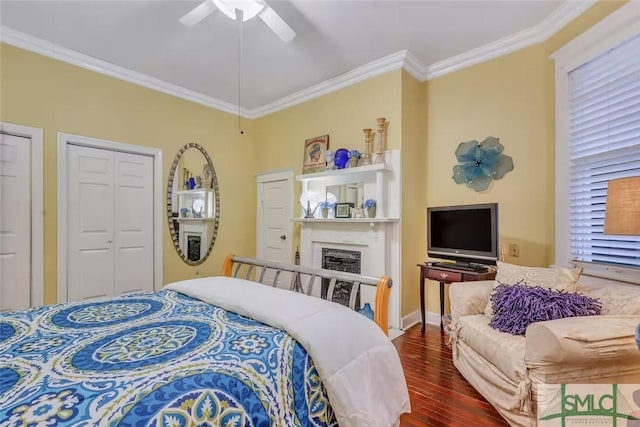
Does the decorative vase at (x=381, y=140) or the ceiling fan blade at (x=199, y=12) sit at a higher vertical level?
the ceiling fan blade at (x=199, y=12)

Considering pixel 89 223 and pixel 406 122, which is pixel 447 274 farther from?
pixel 89 223

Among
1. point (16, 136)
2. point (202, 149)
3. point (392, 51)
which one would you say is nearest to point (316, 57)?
point (392, 51)

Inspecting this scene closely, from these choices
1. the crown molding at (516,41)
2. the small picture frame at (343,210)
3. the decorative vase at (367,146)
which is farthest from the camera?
the small picture frame at (343,210)

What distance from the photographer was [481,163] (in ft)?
10.3

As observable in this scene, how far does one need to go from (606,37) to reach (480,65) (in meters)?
1.08

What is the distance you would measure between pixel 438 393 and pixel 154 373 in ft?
5.94

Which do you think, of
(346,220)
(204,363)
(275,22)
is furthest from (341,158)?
(204,363)

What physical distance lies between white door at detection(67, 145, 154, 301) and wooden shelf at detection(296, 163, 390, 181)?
186cm

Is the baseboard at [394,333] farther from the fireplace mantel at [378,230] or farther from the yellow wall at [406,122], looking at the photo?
the yellow wall at [406,122]

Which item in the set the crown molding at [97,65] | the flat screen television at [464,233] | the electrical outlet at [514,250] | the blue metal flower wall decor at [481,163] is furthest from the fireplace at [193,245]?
the electrical outlet at [514,250]

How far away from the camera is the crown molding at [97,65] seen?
2.83 metres

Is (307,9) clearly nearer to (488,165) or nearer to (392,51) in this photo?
(392,51)

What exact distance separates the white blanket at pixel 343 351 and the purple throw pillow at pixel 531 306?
33.4 inches

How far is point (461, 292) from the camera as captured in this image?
2.35 meters
